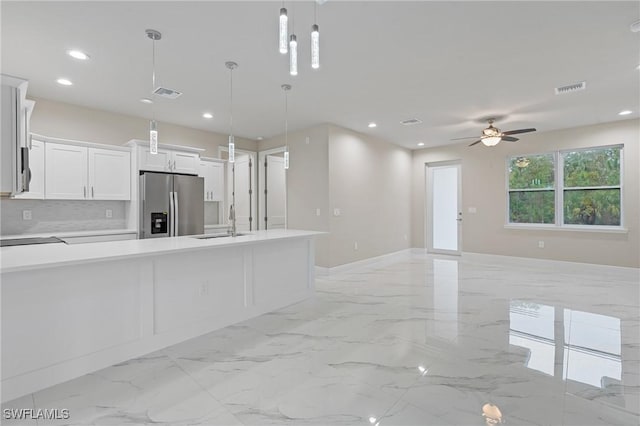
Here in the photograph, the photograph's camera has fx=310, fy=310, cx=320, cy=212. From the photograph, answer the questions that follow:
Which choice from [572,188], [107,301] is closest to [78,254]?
[107,301]

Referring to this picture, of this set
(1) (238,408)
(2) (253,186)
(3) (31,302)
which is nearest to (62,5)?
(3) (31,302)

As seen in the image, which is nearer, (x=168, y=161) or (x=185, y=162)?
(x=168, y=161)

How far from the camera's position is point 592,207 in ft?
19.4

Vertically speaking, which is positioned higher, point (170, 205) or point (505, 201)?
point (505, 201)

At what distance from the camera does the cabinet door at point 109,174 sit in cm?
437

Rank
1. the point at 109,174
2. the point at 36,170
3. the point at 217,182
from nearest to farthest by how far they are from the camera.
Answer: the point at 36,170 < the point at 109,174 < the point at 217,182

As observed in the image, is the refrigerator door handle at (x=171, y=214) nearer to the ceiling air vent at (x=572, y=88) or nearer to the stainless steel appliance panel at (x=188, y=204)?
the stainless steel appliance panel at (x=188, y=204)

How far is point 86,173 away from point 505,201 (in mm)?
7740

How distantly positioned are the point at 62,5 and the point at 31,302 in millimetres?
2166

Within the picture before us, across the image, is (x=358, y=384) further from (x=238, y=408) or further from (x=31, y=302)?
(x=31, y=302)

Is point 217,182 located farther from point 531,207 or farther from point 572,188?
point 572,188

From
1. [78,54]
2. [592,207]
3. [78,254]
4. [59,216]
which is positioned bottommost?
[78,254]

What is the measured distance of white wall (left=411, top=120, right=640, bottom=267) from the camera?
5.50 meters

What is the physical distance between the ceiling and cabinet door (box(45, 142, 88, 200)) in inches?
28.7
